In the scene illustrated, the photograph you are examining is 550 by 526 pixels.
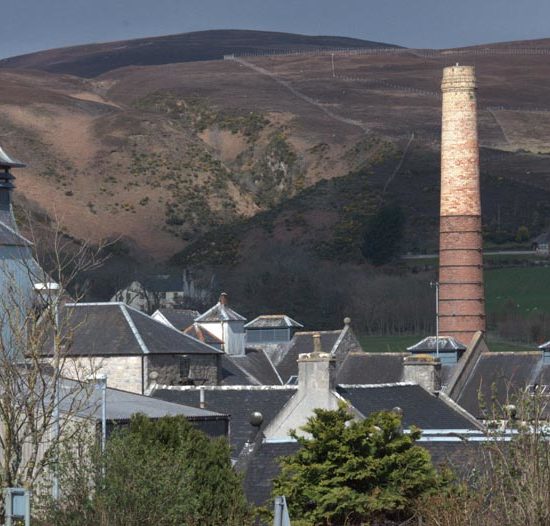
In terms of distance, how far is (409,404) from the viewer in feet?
131

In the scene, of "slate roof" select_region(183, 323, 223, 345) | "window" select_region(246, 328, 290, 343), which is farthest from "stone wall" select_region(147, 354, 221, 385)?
"window" select_region(246, 328, 290, 343)

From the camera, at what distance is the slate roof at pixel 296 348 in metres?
55.5

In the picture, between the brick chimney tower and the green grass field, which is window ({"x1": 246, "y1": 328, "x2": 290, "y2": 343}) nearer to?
the brick chimney tower

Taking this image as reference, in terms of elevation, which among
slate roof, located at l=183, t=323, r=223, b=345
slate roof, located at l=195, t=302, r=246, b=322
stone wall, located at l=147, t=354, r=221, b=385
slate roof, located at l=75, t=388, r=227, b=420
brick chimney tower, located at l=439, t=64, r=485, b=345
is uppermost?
brick chimney tower, located at l=439, t=64, r=485, b=345

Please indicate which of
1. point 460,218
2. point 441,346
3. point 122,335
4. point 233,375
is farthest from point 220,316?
point 460,218

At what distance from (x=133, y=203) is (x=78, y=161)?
9505 mm

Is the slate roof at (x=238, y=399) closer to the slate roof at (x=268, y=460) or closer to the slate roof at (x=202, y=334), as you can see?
the slate roof at (x=268, y=460)

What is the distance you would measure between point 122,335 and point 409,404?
31.1ft

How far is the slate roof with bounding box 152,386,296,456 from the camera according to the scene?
123 feet

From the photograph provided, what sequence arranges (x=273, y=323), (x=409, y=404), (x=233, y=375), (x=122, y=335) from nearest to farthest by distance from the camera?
(x=409, y=404) → (x=122, y=335) → (x=233, y=375) → (x=273, y=323)

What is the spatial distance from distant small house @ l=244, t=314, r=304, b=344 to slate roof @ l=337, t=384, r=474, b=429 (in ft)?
60.6

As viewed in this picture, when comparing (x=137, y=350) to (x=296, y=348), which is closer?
(x=137, y=350)

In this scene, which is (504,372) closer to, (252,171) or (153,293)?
(153,293)

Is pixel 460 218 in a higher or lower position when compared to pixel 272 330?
higher
